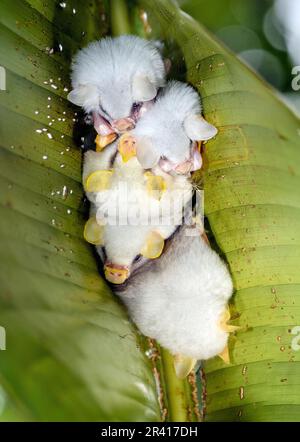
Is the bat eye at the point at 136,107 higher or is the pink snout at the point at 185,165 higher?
the bat eye at the point at 136,107

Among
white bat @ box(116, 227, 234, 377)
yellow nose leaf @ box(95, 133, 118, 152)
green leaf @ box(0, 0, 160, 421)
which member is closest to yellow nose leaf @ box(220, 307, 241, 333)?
white bat @ box(116, 227, 234, 377)

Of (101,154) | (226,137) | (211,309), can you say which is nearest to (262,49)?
(226,137)

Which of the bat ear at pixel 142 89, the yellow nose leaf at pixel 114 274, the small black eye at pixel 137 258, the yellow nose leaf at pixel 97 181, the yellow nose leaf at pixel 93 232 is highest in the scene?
the bat ear at pixel 142 89

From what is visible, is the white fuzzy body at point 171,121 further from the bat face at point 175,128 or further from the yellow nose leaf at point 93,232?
the yellow nose leaf at point 93,232

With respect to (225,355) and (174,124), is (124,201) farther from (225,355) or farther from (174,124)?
(225,355)

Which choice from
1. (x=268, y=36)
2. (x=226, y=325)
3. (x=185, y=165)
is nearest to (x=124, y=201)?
(x=185, y=165)

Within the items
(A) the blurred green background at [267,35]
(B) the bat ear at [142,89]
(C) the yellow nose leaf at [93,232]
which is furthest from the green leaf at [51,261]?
(A) the blurred green background at [267,35]

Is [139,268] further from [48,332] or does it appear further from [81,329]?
[48,332]
